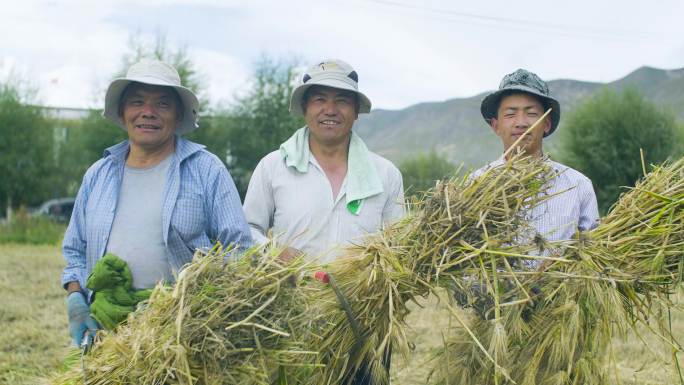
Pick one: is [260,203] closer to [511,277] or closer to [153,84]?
[153,84]

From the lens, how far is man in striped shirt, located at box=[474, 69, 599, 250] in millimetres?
3197

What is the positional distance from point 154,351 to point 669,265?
1865 mm

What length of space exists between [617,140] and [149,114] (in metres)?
18.8

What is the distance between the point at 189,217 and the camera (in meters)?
3.18

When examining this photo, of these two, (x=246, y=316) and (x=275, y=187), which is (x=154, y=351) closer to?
(x=246, y=316)

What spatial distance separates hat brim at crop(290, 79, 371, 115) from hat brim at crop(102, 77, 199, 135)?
1.56 ft

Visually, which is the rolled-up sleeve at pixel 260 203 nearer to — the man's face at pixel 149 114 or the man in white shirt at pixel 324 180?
the man in white shirt at pixel 324 180

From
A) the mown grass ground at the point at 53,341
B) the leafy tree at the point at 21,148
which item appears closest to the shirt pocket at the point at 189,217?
the mown grass ground at the point at 53,341

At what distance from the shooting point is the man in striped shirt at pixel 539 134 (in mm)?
3197

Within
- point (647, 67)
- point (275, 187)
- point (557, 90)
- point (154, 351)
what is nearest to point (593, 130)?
point (275, 187)

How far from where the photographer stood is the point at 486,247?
247 centimetres

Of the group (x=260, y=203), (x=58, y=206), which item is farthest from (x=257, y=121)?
(x=260, y=203)

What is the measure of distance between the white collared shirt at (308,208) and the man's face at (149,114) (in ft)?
1.57

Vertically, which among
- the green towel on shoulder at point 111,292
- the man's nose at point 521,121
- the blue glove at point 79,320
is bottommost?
the blue glove at point 79,320
